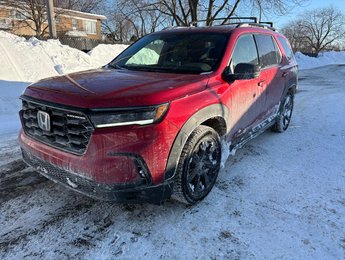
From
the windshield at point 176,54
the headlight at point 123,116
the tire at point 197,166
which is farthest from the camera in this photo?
the windshield at point 176,54

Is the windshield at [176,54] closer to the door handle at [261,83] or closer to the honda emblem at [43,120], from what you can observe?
the door handle at [261,83]

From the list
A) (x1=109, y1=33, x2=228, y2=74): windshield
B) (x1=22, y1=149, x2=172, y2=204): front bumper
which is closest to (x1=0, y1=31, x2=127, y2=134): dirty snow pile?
(x1=109, y1=33, x2=228, y2=74): windshield

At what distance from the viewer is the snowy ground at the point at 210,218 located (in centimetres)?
262

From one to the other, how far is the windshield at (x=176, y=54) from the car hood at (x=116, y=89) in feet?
1.15

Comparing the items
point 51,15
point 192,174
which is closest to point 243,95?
point 192,174

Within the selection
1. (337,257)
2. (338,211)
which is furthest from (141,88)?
(338,211)

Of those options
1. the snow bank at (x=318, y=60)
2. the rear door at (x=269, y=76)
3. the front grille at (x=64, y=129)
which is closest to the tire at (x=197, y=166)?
the front grille at (x=64, y=129)

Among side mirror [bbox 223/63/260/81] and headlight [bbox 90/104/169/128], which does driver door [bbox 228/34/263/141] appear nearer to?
side mirror [bbox 223/63/260/81]

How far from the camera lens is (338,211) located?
126 inches

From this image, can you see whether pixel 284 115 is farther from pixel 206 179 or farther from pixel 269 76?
pixel 206 179

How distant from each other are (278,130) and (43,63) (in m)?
7.92

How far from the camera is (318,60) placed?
94.9 feet

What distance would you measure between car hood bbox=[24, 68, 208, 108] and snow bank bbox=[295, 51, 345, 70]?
77.1ft

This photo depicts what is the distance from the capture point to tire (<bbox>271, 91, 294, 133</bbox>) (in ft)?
18.6
